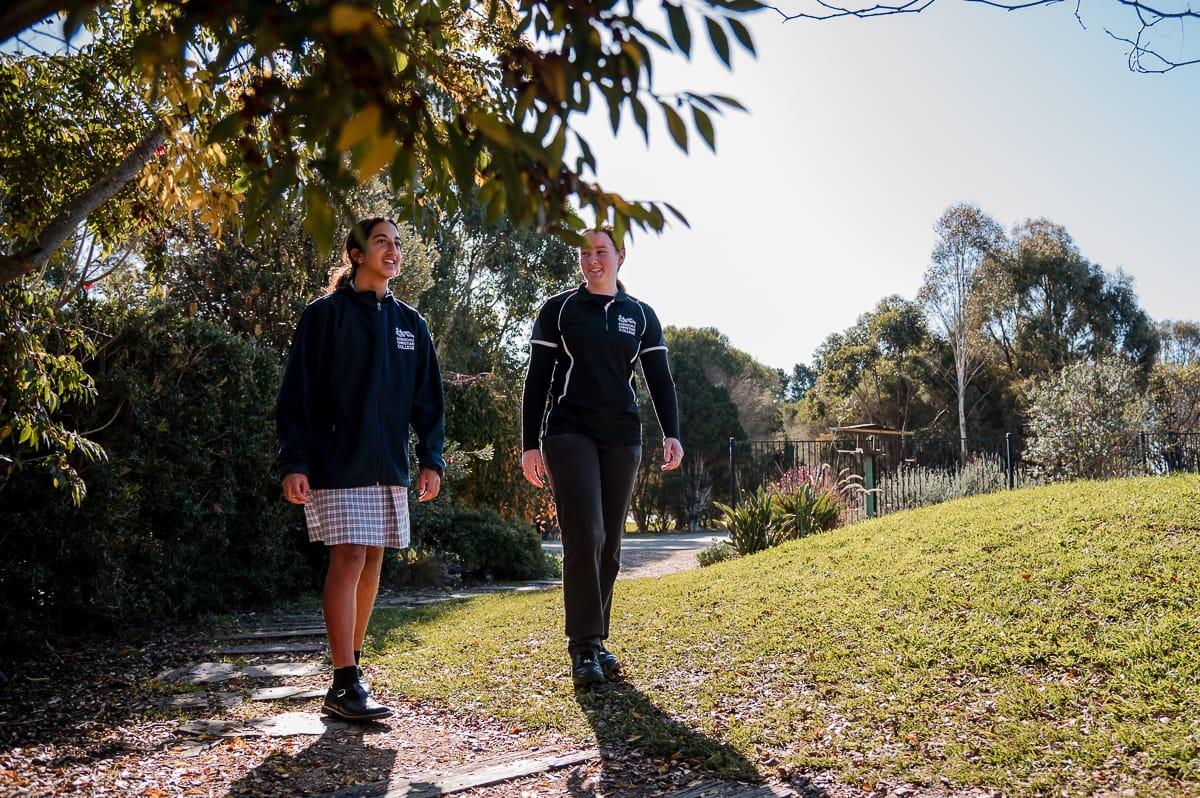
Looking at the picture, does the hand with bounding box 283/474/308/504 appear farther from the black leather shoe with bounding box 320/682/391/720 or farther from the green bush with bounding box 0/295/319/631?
the green bush with bounding box 0/295/319/631

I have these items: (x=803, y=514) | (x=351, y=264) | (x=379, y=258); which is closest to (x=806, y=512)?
(x=803, y=514)

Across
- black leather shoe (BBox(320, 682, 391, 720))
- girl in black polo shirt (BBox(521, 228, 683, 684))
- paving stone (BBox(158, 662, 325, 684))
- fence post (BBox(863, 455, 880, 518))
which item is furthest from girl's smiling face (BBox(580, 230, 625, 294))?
fence post (BBox(863, 455, 880, 518))

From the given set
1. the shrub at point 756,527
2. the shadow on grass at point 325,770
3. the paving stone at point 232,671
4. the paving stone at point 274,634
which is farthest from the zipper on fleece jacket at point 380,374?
the shrub at point 756,527

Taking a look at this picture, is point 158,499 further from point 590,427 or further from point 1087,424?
point 1087,424

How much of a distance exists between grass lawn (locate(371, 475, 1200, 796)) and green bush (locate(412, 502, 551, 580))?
3956mm

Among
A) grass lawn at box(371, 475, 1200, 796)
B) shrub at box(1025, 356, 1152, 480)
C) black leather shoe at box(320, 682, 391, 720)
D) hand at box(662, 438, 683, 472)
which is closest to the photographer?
grass lawn at box(371, 475, 1200, 796)

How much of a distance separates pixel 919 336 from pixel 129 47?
35944 mm

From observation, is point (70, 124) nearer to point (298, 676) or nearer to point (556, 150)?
point (298, 676)

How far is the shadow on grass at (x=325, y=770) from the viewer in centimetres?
278

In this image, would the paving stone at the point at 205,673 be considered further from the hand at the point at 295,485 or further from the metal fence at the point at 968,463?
the metal fence at the point at 968,463

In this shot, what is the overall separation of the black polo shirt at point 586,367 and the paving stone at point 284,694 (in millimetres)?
1481

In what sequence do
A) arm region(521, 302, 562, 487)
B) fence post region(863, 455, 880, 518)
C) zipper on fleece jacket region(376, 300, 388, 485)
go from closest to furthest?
zipper on fleece jacket region(376, 300, 388, 485) < arm region(521, 302, 562, 487) < fence post region(863, 455, 880, 518)

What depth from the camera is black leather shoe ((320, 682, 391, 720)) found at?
3.49 metres

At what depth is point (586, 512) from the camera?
412 centimetres
